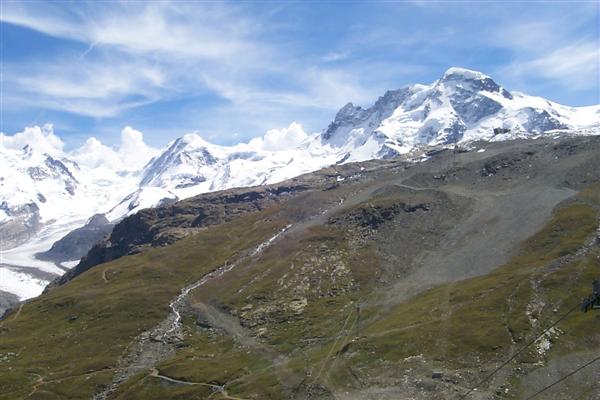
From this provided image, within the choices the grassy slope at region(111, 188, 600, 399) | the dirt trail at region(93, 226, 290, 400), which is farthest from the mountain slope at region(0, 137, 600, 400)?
the dirt trail at region(93, 226, 290, 400)

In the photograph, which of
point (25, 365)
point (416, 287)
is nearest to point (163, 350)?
point (25, 365)

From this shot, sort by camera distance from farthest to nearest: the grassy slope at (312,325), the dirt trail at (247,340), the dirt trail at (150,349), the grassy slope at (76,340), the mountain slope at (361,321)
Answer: the grassy slope at (76,340), the dirt trail at (150,349), the dirt trail at (247,340), the grassy slope at (312,325), the mountain slope at (361,321)

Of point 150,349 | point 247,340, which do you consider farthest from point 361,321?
point 150,349

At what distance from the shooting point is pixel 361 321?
140 metres

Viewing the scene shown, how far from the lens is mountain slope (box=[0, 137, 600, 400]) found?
10575 cm

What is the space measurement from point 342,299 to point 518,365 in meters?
62.0

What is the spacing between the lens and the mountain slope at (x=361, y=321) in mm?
105750

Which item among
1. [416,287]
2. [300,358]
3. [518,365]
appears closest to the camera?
[518,365]

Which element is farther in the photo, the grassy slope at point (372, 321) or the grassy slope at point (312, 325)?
the grassy slope at point (312, 325)

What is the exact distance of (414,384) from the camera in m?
102

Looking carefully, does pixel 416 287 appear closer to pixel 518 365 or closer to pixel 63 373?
pixel 518 365

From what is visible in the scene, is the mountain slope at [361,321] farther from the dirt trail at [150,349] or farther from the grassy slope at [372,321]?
the dirt trail at [150,349]

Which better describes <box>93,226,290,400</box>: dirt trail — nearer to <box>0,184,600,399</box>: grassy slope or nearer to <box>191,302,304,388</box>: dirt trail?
<box>0,184,600,399</box>: grassy slope

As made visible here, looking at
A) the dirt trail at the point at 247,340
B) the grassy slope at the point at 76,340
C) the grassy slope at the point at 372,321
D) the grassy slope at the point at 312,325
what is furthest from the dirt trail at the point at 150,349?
the dirt trail at the point at 247,340
